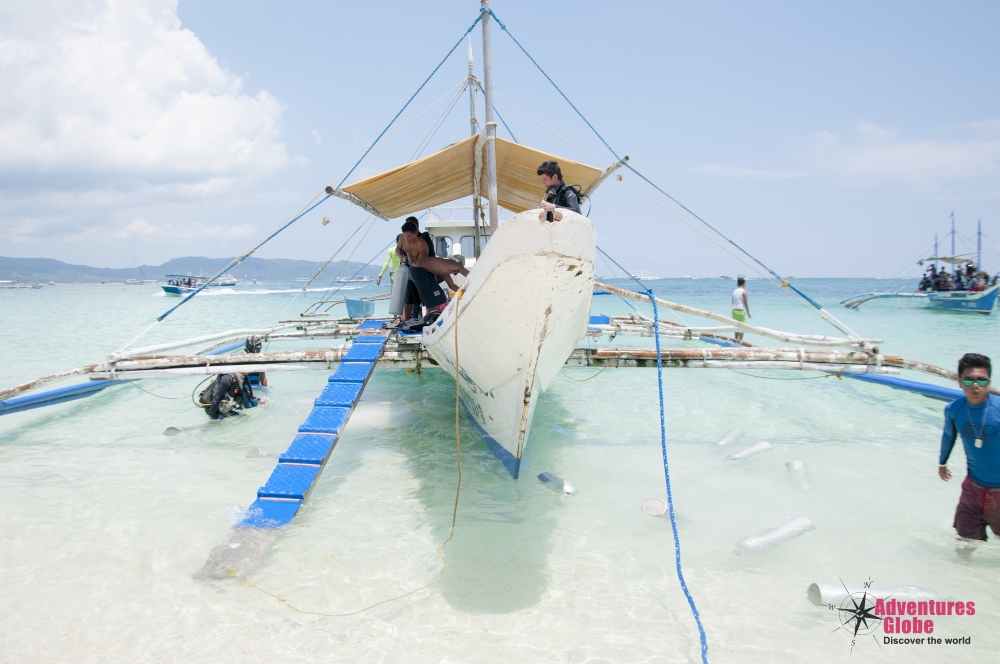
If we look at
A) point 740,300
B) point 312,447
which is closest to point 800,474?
point 312,447

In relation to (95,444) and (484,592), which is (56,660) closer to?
(484,592)

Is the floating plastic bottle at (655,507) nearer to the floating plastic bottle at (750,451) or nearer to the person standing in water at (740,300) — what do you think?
the floating plastic bottle at (750,451)

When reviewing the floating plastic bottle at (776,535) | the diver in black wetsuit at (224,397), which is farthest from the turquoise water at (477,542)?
the diver in black wetsuit at (224,397)

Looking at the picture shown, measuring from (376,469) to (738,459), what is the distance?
4.05m

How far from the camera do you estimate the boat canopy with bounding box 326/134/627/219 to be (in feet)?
18.6

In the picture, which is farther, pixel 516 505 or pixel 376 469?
pixel 376 469

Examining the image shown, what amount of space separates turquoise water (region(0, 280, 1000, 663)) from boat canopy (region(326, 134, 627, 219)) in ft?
10.00

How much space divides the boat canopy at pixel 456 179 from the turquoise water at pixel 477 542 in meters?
3.05

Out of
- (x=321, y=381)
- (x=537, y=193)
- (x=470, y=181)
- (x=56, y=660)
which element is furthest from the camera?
(x=321, y=381)

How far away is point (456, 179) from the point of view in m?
6.60

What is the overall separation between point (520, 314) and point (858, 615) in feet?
8.92

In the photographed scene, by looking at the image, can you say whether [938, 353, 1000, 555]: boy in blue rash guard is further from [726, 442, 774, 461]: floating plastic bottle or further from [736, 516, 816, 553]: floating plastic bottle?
[726, 442, 774, 461]: floating plastic bottle

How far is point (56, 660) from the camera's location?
102 inches

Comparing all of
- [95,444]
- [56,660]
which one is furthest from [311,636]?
[95,444]
